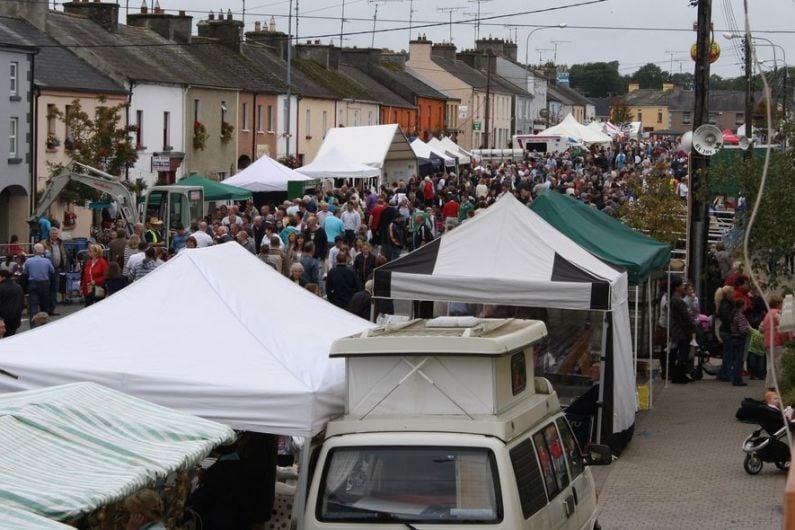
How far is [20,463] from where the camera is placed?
264 inches

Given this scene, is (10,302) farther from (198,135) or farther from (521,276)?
(198,135)

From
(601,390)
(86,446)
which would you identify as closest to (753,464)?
(601,390)

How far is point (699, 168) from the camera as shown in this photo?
22.5 meters

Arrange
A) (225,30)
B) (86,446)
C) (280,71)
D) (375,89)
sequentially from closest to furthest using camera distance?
(86,446) < (225,30) < (280,71) < (375,89)

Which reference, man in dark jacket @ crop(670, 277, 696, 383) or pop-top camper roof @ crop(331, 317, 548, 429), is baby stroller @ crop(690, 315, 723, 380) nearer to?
man in dark jacket @ crop(670, 277, 696, 383)

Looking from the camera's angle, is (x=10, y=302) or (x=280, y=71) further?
(x=280, y=71)

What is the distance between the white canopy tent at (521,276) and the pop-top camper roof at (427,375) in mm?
5716

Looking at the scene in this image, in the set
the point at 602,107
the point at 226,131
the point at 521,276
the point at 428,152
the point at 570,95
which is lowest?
the point at 521,276

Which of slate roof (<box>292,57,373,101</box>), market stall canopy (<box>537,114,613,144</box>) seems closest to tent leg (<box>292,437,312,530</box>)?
slate roof (<box>292,57,373,101</box>)

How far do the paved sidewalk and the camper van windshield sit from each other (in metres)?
4.83

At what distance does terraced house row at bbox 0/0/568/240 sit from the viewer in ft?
131

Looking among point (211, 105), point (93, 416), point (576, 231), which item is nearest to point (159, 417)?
point (93, 416)

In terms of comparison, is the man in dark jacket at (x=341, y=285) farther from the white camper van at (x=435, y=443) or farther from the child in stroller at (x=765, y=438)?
the white camper van at (x=435, y=443)

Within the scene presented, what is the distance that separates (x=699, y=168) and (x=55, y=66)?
86.5 ft
